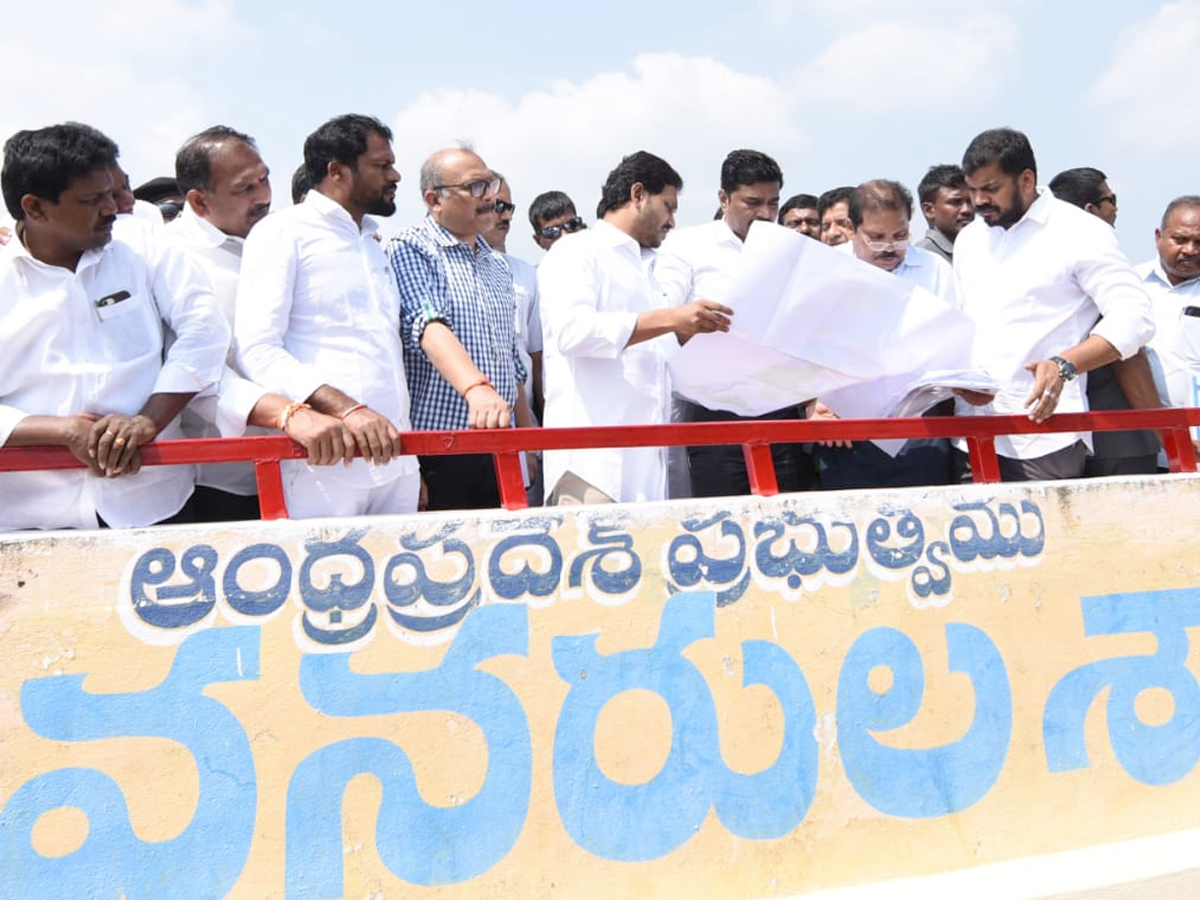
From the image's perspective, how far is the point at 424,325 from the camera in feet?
10.5

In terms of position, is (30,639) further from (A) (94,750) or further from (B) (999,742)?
(B) (999,742)

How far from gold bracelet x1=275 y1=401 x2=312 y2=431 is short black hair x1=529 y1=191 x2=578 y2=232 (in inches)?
127

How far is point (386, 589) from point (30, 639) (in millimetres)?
672

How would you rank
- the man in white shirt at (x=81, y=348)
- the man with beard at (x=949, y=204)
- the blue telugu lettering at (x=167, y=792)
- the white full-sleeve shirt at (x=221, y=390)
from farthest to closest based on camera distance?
the man with beard at (x=949, y=204), the white full-sleeve shirt at (x=221, y=390), the man in white shirt at (x=81, y=348), the blue telugu lettering at (x=167, y=792)

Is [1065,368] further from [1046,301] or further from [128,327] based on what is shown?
[128,327]

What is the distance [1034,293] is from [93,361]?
106 inches

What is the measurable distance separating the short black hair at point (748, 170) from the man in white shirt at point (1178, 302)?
1546mm

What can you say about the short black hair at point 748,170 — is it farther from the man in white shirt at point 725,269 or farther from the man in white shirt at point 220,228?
the man in white shirt at point 220,228

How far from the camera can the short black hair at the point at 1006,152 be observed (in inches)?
143

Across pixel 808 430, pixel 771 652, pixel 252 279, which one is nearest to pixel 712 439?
pixel 808 430

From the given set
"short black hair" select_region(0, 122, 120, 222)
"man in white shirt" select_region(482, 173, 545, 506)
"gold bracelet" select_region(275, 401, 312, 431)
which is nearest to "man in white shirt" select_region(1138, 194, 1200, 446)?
"man in white shirt" select_region(482, 173, 545, 506)

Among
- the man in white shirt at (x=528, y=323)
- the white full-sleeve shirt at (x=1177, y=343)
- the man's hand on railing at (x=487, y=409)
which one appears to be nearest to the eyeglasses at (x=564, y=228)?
the man in white shirt at (x=528, y=323)

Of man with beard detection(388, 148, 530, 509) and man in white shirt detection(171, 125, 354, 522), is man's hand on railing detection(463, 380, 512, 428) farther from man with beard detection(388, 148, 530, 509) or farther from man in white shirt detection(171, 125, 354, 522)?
man in white shirt detection(171, 125, 354, 522)

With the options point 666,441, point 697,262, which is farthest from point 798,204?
point 666,441
